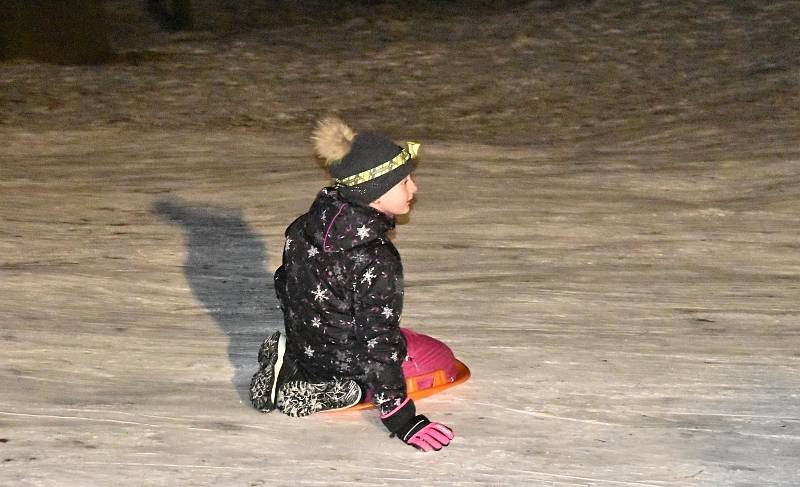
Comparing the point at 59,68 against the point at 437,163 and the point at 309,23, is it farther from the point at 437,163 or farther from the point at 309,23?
the point at 437,163

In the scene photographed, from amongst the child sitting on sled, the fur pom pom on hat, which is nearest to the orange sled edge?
the child sitting on sled

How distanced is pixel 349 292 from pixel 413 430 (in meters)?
0.41

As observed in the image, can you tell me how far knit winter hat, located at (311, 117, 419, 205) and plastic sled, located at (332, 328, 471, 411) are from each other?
0.54 m

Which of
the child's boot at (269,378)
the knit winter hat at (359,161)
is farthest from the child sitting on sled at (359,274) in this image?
the child's boot at (269,378)

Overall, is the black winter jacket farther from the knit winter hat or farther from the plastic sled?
the plastic sled

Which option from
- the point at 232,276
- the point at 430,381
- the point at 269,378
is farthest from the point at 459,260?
the point at 269,378

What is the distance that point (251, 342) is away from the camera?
4.27 metres

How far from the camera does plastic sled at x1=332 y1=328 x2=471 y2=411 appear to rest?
12.1 feet

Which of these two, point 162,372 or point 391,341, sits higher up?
point 391,341

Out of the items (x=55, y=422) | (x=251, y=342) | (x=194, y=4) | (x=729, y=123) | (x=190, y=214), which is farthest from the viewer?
(x=194, y=4)

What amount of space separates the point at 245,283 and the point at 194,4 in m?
8.90

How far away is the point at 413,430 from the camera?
3.39 m

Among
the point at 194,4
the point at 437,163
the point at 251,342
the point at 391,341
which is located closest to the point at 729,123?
the point at 437,163

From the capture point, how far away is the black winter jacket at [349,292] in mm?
3369
